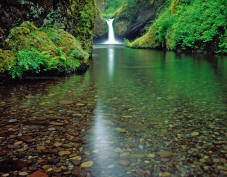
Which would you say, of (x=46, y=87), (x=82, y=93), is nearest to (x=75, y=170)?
(x=82, y=93)

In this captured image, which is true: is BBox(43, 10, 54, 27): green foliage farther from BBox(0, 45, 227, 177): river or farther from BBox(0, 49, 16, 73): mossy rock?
BBox(0, 45, 227, 177): river

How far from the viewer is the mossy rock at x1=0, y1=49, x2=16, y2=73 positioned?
657cm

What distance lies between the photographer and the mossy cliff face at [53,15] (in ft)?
22.7

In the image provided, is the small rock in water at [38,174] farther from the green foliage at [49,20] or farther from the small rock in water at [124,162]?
the green foliage at [49,20]

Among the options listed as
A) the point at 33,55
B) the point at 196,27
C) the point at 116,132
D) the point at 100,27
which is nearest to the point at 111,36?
the point at 100,27

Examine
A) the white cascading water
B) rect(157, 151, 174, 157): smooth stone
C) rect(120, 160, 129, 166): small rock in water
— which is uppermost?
the white cascading water

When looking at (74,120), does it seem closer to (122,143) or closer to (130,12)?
(122,143)

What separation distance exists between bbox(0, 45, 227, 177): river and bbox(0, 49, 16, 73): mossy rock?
1.27m

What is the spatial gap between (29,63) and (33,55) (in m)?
0.47

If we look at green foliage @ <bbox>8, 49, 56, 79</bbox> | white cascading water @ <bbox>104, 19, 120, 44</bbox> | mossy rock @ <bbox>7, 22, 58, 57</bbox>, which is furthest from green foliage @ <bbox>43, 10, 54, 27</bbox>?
white cascading water @ <bbox>104, 19, 120, 44</bbox>

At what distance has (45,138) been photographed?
9.66ft

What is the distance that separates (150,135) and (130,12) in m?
47.1

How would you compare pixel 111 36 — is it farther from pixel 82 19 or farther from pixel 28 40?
pixel 28 40

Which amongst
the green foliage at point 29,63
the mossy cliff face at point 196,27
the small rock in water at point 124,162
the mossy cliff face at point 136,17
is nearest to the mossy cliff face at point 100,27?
the mossy cliff face at point 136,17
